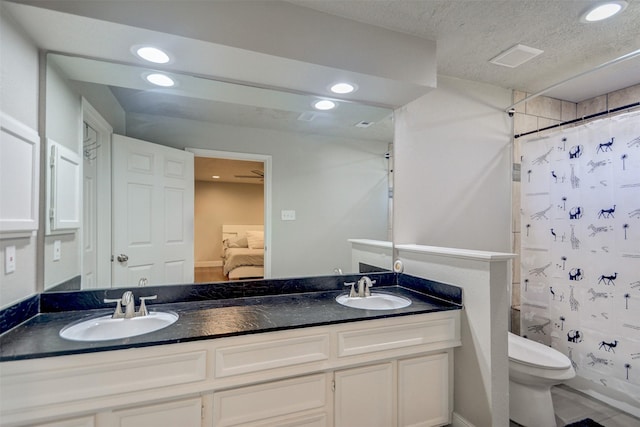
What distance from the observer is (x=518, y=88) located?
264 cm

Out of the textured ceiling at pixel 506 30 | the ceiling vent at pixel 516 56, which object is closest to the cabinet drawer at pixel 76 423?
the textured ceiling at pixel 506 30

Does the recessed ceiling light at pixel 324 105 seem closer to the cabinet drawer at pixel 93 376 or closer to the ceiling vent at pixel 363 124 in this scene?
the ceiling vent at pixel 363 124

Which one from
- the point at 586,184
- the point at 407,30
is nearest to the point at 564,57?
the point at 586,184

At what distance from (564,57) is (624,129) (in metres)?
0.61

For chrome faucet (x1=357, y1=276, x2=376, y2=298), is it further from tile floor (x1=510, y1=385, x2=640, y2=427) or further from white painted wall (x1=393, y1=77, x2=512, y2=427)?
tile floor (x1=510, y1=385, x2=640, y2=427)

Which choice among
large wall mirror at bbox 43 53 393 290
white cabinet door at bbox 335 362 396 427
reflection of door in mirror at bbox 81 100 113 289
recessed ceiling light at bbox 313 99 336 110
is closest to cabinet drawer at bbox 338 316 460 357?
white cabinet door at bbox 335 362 396 427

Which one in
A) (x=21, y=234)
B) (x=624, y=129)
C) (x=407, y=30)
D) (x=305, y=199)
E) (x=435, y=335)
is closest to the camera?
(x=21, y=234)

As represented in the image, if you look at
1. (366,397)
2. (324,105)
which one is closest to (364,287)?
(366,397)

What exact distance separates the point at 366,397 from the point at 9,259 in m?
1.69

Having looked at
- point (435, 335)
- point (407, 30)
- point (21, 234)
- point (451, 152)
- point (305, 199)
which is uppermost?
point (407, 30)

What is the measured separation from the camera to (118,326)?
4.72ft

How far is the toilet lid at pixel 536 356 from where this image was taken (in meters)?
1.81

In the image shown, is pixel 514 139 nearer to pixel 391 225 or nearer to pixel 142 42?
pixel 391 225

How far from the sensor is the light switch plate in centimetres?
122
